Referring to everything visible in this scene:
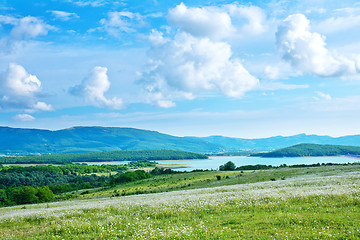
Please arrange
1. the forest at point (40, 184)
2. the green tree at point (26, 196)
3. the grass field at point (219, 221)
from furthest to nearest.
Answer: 1. the forest at point (40, 184)
2. the green tree at point (26, 196)
3. the grass field at point (219, 221)

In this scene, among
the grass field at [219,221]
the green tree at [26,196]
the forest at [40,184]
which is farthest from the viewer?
the forest at [40,184]

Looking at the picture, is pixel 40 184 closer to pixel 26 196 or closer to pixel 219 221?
pixel 26 196

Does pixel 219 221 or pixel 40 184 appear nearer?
pixel 219 221

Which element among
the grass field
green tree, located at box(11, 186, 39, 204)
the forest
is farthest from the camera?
the forest

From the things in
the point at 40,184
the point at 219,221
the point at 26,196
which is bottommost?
the point at 40,184

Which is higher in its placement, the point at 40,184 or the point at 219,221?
the point at 219,221

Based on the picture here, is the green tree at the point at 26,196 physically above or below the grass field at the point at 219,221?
below

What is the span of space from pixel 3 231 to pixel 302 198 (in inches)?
722

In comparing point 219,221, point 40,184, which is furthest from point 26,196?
point 40,184

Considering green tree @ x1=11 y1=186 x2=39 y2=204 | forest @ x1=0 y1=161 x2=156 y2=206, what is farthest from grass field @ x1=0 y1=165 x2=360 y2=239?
forest @ x1=0 y1=161 x2=156 y2=206

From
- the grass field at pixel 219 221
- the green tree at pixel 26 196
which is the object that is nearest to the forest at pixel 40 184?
the green tree at pixel 26 196

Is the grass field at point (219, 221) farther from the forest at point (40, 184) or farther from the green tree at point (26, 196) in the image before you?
the forest at point (40, 184)

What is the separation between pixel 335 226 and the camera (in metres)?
12.2

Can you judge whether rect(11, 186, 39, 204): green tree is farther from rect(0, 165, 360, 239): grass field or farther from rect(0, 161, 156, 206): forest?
rect(0, 165, 360, 239): grass field
